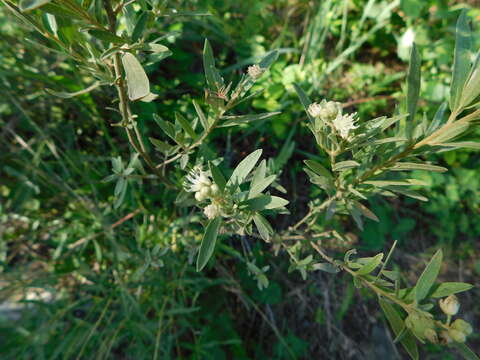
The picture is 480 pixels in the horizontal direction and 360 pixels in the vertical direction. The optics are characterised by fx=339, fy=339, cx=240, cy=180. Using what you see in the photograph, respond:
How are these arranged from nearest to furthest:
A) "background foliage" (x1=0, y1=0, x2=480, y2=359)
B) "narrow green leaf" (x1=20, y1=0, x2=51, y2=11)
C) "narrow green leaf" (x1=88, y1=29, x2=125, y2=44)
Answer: "narrow green leaf" (x1=20, y1=0, x2=51, y2=11) < "narrow green leaf" (x1=88, y1=29, x2=125, y2=44) < "background foliage" (x1=0, y1=0, x2=480, y2=359)

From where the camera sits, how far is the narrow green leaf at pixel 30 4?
0.42 m

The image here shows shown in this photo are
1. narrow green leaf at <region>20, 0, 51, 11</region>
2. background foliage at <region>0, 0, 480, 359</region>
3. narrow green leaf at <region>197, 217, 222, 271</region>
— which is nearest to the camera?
narrow green leaf at <region>20, 0, 51, 11</region>

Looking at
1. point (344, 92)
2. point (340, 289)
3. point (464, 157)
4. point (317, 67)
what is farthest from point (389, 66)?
point (340, 289)

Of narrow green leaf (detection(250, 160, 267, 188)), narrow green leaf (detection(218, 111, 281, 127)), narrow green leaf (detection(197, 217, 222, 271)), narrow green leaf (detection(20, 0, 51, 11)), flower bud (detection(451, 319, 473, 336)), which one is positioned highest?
narrow green leaf (detection(20, 0, 51, 11))

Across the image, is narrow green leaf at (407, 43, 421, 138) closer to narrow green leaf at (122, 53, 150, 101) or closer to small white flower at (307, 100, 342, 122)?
small white flower at (307, 100, 342, 122)

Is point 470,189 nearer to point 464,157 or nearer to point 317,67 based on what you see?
point 464,157

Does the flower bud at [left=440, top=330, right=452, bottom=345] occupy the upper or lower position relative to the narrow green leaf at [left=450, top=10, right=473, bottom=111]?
lower

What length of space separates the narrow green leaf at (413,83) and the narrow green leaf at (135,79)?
50 centimetres

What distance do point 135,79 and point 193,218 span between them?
0.94 meters

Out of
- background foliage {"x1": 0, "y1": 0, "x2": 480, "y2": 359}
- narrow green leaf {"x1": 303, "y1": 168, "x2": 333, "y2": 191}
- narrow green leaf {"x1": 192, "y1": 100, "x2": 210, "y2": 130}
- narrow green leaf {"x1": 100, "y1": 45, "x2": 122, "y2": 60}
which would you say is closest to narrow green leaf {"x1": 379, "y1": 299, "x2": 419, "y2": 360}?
narrow green leaf {"x1": 303, "y1": 168, "x2": 333, "y2": 191}

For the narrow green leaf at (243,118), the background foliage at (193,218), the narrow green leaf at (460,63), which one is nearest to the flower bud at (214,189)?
the narrow green leaf at (243,118)

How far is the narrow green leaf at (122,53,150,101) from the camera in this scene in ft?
1.91

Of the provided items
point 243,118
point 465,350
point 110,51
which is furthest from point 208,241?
point 465,350

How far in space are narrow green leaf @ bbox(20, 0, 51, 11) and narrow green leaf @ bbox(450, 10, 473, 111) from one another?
26.3 inches
